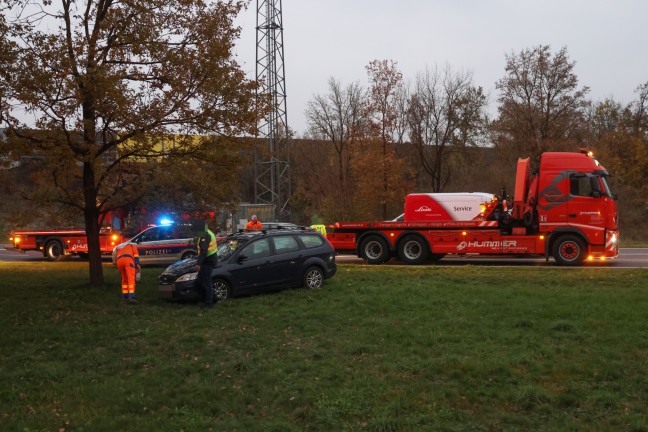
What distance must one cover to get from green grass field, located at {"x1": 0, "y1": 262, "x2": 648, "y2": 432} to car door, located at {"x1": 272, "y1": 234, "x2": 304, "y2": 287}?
51 cm

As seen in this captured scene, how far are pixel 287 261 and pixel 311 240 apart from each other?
993mm

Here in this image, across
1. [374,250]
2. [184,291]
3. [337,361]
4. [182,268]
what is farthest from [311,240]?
[337,361]

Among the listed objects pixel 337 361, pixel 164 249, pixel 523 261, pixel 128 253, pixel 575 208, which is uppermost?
pixel 575 208

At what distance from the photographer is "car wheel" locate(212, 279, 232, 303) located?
12.6 metres

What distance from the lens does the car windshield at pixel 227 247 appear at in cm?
1309

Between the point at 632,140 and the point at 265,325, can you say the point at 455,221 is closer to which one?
the point at 265,325

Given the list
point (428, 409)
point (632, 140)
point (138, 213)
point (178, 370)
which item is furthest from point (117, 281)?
point (632, 140)

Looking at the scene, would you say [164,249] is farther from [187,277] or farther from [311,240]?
[187,277]

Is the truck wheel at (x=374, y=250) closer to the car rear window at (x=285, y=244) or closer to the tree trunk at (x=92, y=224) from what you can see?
the car rear window at (x=285, y=244)

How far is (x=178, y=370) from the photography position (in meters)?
7.46

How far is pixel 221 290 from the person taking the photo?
12664mm

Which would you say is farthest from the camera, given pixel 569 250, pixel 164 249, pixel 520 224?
pixel 164 249

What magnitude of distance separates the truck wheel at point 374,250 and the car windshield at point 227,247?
23.3 ft

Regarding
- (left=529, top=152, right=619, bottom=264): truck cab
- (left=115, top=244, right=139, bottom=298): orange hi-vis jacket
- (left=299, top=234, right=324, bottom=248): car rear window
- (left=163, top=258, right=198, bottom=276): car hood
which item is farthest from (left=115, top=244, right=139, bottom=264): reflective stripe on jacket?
(left=529, top=152, right=619, bottom=264): truck cab
